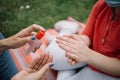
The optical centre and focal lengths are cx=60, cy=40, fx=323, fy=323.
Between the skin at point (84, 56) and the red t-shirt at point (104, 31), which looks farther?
the red t-shirt at point (104, 31)

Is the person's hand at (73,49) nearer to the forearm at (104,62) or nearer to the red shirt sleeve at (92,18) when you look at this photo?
the forearm at (104,62)

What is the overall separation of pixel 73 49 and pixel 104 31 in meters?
0.29

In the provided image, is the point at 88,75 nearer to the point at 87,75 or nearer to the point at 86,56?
the point at 87,75

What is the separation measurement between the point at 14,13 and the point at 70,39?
5.65 feet

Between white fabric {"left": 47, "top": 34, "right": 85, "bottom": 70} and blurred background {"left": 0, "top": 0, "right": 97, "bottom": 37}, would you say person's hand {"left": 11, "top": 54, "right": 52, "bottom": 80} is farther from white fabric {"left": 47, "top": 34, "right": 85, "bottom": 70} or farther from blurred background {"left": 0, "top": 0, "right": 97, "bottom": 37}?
blurred background {"left": 0, "top": 0, "right": 97, "bottom": 37}

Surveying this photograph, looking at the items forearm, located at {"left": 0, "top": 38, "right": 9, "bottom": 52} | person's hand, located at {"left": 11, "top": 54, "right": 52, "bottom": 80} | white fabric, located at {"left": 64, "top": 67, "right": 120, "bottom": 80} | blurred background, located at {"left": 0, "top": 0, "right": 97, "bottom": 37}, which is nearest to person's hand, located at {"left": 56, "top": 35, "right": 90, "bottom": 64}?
person's hand, located at {"left": 11, "top": 54, "right": 52, "bottom": 80}

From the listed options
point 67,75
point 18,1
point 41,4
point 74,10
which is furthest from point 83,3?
point 67,75

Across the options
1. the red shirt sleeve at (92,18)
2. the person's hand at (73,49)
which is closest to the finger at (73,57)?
the person's hand at (73,49)

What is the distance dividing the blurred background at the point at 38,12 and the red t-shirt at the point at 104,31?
1.30 m

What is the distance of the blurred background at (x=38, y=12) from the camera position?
3221 mm

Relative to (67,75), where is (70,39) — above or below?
above

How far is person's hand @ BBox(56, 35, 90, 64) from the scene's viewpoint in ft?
5.52

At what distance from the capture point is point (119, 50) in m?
1.84

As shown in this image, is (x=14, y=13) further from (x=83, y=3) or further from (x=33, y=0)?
(x=83, y=3)
